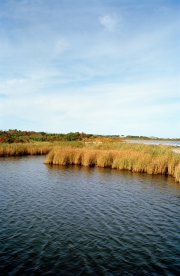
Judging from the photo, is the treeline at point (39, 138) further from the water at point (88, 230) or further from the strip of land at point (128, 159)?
the water at point (88, 230)

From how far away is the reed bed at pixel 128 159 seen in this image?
22.9 m

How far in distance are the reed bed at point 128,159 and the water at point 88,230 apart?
657cm

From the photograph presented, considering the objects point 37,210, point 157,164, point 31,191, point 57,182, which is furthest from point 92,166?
point 37,210

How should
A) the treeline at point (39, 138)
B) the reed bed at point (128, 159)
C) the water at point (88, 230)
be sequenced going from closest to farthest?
the water at point (88, 230) → the reed bed at point (128, 159) → the treeline at point (39, 138)

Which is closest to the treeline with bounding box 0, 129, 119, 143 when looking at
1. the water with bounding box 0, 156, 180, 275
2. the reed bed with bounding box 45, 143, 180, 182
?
the reed bed with bounding box 45, 143, 180, 182

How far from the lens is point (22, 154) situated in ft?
123

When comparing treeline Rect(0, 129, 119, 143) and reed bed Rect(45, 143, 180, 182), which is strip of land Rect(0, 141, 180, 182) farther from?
treeline Rect(0, 129, 119, 143)

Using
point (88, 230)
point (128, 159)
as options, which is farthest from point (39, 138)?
point (88, 230)

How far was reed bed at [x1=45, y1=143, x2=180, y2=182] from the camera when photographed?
2291 centimetres

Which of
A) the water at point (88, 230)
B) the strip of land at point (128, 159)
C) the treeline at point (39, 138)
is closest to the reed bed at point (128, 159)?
the strip of land at point (128, 159)

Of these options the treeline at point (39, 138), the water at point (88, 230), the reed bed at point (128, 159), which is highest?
the treeline at point (39, 138)

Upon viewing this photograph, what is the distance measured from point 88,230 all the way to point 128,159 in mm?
16173

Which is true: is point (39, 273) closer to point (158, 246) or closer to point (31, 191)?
point (158, 246)

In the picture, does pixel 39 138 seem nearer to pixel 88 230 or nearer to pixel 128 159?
pixel 128 159
